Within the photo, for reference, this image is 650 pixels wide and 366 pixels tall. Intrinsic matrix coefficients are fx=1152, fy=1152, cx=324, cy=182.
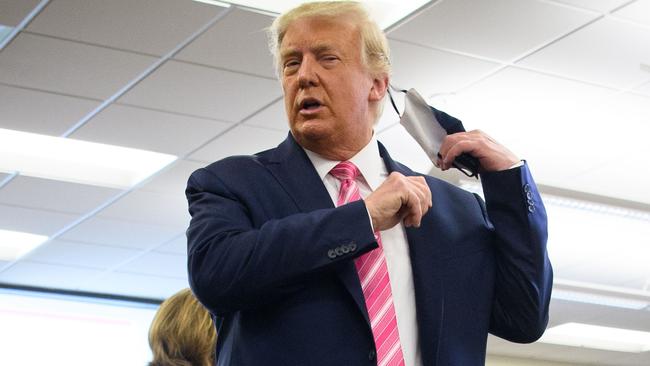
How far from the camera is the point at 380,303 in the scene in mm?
1449

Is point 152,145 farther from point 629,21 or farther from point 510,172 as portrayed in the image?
point 510,172

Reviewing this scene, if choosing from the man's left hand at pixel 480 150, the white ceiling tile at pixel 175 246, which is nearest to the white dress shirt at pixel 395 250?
the man's left hand at pixel 480 150

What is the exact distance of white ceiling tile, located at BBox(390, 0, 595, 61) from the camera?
14.7 ft

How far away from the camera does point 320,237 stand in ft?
4.56

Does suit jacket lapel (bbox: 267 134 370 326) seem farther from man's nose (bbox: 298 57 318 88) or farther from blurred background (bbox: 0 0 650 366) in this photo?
blurred background (bbox: 0 0 650 366)

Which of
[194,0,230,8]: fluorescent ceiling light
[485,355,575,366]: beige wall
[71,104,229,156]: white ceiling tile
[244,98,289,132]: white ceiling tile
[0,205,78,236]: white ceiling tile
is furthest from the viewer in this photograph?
[485,355,575,366]: beige wall

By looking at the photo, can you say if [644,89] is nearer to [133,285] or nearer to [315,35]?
[315,35]

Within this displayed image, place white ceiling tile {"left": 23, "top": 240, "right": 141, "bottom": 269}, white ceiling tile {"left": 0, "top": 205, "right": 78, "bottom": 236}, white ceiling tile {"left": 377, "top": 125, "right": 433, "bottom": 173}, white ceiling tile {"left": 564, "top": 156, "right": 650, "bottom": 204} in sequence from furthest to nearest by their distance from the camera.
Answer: white ceiling tile {"left": 23, "top": 240, "right": 141, "bottom": 269} < white ceiling tile {"left": 0, "top": 205, "right": 78, "bottom": 236} < white ceiling tile {"left": 564, "top": 156, "right": 650, "bottom": 204} < white ceiling tile {"left": 377, "top": 125, "right": 433, "bottom": 173}

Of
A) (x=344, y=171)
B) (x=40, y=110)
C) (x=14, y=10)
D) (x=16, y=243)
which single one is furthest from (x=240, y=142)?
(x=344, y=171)

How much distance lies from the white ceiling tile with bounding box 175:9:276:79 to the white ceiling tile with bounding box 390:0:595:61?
22.0 inches

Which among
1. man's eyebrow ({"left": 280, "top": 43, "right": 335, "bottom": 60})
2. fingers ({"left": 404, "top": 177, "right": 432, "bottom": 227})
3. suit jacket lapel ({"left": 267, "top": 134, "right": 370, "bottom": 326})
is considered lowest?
fingers ({"left": 404, "top": 177, "right": 432, "bottom": 227})

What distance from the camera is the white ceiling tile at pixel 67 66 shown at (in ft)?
16.1

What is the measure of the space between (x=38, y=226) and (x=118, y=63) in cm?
269

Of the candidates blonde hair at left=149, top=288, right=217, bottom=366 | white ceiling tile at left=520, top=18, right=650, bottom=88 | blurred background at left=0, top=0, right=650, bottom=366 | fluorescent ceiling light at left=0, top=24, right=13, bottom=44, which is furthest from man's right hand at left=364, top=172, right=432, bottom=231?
fluorescent ceiling light at left=0, top=24, right=13, bottom=44
